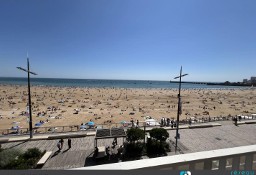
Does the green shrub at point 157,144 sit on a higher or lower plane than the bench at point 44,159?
higher

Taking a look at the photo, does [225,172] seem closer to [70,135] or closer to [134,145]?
[134,145]

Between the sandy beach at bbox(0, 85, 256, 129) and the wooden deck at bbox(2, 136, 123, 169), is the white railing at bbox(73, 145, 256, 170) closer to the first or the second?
the wooden deck at bbox(2, 136, 123, 169)

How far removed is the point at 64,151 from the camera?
454 inches

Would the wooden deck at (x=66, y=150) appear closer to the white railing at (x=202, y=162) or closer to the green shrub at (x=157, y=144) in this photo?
the green shrub at (x=157, y=144)

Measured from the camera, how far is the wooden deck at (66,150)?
9.87m

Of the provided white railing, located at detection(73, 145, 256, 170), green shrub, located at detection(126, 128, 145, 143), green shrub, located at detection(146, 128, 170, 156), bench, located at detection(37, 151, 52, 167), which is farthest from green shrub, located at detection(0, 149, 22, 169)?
white railing, located at detection(73, 145, 256, 170)

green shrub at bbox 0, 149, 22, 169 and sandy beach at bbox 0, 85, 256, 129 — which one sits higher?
green shrub at bbox 0, 149, 22, 169

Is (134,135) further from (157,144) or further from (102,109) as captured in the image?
(102,109)

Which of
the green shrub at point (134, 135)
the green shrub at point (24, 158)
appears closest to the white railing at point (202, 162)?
the green shrub at point (24, 158)

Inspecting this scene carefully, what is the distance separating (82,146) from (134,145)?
444 centimetres

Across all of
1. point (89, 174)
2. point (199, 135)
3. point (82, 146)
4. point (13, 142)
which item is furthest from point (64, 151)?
point (199, 135)

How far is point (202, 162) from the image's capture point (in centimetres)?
224

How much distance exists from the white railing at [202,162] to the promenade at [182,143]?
360 inches

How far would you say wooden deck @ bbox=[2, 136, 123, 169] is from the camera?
9867 millimetres
